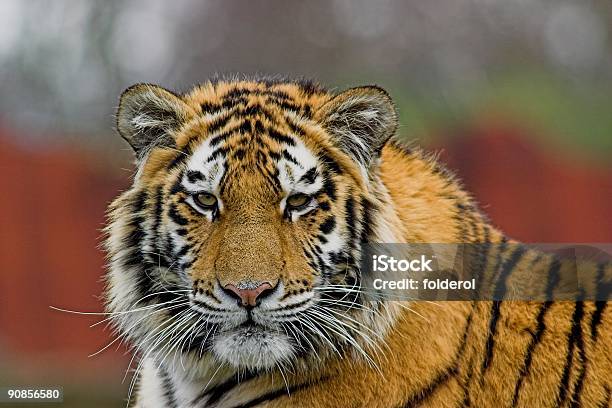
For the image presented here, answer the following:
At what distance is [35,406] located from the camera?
7.38ft

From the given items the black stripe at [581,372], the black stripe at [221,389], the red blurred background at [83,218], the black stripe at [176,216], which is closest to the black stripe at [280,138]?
the black stripe at [176,216]

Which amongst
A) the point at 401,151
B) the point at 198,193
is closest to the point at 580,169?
the point at 401,151

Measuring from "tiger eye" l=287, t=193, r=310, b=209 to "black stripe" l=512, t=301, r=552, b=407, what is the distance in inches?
20.6

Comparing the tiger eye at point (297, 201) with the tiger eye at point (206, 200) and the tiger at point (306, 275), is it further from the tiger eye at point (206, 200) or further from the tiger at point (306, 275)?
the tiger eye at point (206, 200)

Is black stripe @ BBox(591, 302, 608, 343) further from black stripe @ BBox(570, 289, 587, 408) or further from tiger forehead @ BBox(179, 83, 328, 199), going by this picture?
tiger forehead @ BBox(179, 83, 328, 199)

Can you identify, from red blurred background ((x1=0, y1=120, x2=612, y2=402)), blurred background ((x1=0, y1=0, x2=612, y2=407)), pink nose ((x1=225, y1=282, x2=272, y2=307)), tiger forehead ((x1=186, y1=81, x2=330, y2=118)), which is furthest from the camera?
red blurred background ((x1=0, y1=120, x2=612, y2=402))

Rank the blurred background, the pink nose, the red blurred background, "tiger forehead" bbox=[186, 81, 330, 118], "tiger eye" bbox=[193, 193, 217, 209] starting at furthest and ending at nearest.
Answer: the red blurred background, the blurred background, "tiger forehead" bbox=[186, 81, 330, 118], "tiger eye" bbox=[193, 193, 217, 209], the pink nose

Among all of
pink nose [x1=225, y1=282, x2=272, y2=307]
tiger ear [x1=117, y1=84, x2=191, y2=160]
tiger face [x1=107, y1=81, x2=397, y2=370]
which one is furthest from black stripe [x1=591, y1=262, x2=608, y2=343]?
tiger ear [x1=117, y1=84, x2=191, y2=160]

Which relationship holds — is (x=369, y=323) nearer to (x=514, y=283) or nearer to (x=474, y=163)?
(x=514, y=283)

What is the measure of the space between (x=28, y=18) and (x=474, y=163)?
1495 mm

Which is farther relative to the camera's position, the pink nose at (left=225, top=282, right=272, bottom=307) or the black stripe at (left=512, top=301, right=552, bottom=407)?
the black stripe at (left=512, top=301, right=552, bottom=407)

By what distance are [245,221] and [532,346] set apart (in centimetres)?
62

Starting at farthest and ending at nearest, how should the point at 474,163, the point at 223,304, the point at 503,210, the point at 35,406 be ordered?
the point at 474,163 → the point at 503,210 → the point at 35,406 → the point at 223,304

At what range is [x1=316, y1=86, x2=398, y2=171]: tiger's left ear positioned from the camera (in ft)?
5.44
